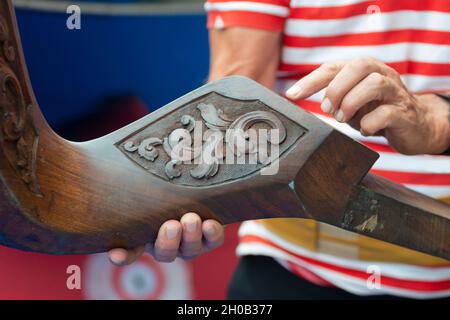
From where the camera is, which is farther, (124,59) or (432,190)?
(124,59)

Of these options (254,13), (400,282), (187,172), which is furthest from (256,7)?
(400,282)

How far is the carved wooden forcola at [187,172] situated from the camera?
77 centimetres

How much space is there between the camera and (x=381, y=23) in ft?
3.44

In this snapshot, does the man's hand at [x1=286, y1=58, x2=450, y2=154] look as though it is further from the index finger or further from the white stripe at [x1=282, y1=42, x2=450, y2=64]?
the white stripe at [x1=282, y1=42, x2=450, y2=64]

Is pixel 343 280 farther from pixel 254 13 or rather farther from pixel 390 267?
pixel 254 13

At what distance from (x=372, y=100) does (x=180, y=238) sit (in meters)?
0.28

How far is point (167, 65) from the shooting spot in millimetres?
1978

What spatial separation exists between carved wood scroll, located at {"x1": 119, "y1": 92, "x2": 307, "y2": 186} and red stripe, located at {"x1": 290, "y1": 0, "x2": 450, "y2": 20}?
33 centimetres

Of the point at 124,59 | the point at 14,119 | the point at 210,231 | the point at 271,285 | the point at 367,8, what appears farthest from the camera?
the point at 124,59

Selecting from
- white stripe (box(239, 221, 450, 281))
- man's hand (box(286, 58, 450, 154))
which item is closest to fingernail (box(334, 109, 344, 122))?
man's hand (box(286, 58, 450, 154))

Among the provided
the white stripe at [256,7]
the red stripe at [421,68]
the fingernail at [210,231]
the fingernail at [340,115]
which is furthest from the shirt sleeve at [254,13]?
the fingernail at [210,231]

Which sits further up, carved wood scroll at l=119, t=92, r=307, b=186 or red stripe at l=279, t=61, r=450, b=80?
red stripe at l=279, t=61, r=450, b=80

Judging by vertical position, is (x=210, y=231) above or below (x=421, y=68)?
below

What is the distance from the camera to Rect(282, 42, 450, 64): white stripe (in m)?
1.05
